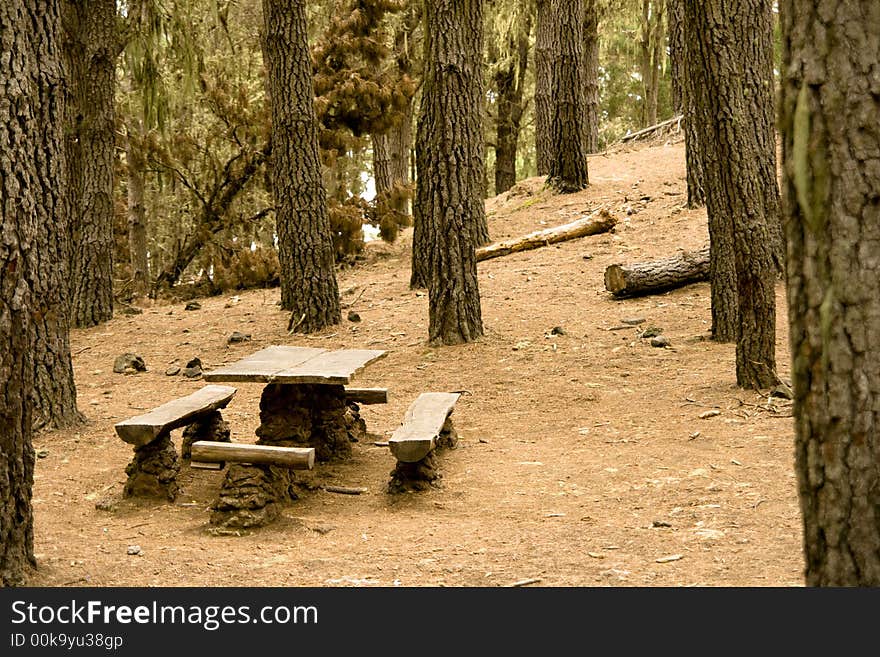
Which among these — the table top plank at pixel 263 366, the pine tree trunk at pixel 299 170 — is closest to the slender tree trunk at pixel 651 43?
the pine tree trunk at pixel 299 170

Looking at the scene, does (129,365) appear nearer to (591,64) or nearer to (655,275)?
(655,275)

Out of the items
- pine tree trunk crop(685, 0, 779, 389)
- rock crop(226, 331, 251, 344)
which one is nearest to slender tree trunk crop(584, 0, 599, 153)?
rock crop(226, 331, 251, 344)

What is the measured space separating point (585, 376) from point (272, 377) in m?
3.88

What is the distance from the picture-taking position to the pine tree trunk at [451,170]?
401 inches

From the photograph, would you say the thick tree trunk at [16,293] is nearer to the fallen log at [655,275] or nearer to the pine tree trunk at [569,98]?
the fallen log at [655,275]

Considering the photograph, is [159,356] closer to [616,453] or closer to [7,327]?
[616,453]

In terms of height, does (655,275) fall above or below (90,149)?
below

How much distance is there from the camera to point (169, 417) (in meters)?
6.20

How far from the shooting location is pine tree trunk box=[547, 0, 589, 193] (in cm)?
1642

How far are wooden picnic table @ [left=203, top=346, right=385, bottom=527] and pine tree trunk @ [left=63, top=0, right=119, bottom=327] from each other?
263 inches

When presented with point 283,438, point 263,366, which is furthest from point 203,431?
point 263,366

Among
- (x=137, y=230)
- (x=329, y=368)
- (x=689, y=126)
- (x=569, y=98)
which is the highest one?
(x=569, y=98)

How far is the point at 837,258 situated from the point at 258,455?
380cm

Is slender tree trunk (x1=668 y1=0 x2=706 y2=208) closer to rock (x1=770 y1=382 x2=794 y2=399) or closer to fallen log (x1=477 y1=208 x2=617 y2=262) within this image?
fallen log (x1=477 y1=208 x2=617 y2=262)
